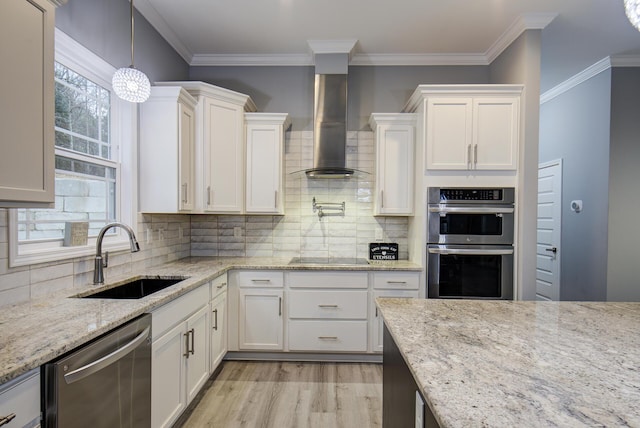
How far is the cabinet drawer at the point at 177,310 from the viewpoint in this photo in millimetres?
1616

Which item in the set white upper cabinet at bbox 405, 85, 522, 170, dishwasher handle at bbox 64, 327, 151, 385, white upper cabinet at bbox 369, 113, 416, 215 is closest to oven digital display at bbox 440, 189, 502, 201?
white upper cabinet at bbox 405, 85, 522, 170

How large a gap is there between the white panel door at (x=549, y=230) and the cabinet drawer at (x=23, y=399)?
15.9 ft

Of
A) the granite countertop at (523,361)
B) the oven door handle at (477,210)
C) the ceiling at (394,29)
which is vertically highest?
the ceiling at (394,29)

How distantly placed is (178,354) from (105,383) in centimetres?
66

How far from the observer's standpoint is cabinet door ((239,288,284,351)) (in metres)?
2.78

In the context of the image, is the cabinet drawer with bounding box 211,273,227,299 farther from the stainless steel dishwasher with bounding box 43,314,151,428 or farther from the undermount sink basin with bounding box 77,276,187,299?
the stainless steel dishwasher with bounding box 43,314,151,428

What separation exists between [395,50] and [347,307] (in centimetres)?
256

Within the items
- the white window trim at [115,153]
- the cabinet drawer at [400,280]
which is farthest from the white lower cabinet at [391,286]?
the white window trim at [115,153]

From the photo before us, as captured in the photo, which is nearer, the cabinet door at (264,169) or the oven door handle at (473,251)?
the oven door handle at (473,251)

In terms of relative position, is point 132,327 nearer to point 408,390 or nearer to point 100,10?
point 408,390

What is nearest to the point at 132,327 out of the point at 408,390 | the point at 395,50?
the point at 408,390

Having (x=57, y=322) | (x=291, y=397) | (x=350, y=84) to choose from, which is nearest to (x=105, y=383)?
(x=57, y=322)

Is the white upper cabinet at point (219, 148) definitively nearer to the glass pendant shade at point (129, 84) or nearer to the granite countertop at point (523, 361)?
the glass pendant shade at point (129, 84)

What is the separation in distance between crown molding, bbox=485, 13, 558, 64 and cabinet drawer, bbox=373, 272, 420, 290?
226cm
